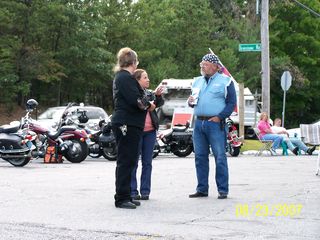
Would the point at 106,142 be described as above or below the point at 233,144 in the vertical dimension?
above

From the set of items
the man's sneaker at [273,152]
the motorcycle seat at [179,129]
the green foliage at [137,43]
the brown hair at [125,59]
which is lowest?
the man's sneaker at [273,152]

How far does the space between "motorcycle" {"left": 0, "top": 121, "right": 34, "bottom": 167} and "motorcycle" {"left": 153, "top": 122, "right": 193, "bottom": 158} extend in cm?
532

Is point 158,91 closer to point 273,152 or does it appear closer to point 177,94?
point 273,152

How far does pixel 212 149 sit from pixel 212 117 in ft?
1.49

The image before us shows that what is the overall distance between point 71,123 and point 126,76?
1140 cm

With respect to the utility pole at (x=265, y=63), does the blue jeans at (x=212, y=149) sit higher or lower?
lower

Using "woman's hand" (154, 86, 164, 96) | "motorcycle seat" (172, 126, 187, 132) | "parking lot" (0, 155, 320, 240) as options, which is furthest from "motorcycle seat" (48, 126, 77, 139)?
"woman's hand" (154, 86, 164, 96)

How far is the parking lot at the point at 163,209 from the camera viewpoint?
7539 mm

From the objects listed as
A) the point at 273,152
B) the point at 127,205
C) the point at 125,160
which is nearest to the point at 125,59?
the point at 125,160

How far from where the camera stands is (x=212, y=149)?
10484 millimetres

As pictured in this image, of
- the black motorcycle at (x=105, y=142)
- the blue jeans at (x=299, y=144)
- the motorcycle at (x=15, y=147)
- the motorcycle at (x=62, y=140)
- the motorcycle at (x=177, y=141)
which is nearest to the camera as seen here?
the motorcycle at (x=15, y=147)

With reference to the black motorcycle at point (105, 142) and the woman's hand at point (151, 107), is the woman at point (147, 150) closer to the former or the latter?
the woman's hand at point (151, 107)

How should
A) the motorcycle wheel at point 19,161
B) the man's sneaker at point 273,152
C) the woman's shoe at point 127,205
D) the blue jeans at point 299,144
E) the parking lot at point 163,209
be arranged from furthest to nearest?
the blue jeans at point 299,144
the man's sneaker at point 273,152
the motorcycle wheel at point 19,161
the woman's shoe at point 127,205
the parking lot at point 163,209

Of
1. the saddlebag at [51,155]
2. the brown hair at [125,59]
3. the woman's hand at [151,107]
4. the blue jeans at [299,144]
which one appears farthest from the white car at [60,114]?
the brown hair at [125,59]
